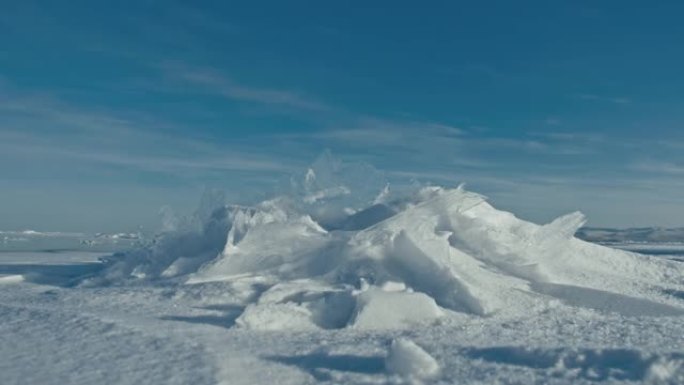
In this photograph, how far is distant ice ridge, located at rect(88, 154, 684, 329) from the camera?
423 inches

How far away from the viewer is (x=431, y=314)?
408 inches

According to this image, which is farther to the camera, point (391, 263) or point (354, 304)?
point (391, 263)

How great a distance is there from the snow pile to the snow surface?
0.05 feet

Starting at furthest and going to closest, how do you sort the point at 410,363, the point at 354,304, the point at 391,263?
the point at 391,263 → the point at 354,304 → the point at 410,363

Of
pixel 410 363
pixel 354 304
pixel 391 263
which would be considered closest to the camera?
pixel 410 363

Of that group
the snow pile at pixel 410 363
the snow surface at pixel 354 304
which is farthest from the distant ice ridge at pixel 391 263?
the snow pile at pixel 410 363

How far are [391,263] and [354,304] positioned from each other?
2062 mm

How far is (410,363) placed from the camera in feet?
24.4

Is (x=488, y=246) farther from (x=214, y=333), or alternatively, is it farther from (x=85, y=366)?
(x=85, y=366)

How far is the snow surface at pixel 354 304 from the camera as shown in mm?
7738

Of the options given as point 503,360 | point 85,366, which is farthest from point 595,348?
point 85,366

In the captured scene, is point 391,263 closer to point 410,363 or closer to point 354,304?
point 354,304

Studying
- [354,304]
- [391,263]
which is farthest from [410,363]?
[391,263]

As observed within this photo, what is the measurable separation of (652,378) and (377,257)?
6.12m
